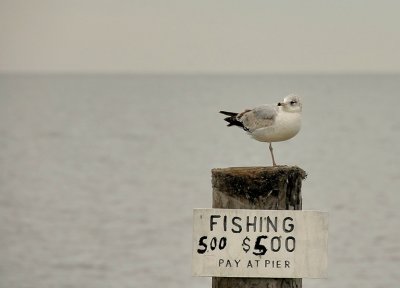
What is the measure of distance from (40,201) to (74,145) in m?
22.1

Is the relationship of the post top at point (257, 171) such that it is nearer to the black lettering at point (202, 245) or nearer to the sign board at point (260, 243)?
the sign board at point (260, 243)

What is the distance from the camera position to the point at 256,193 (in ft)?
15.2

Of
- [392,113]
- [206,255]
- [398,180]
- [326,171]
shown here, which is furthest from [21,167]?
[392,113]

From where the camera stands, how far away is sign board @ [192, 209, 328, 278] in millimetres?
4578

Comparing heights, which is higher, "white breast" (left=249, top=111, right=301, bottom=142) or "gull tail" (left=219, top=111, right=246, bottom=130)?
"gull tail" (left=219, top=111, right=246, bottom=130)

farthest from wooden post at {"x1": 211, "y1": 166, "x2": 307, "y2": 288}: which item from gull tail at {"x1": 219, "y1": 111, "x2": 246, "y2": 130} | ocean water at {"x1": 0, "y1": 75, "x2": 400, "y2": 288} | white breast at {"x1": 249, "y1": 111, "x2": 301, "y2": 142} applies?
ocean water at {"x1": 0, "y1": 75, "x2": 400, "y2": 288}

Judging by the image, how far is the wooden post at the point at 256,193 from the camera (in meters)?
4.62

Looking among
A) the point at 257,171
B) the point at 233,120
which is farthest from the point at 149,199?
the point at 257,171

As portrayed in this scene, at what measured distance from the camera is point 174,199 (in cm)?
2514

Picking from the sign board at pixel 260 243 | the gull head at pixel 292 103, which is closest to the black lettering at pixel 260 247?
the sign board at pixel 260 243

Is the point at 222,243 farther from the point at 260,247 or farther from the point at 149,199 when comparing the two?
the point at 149,199

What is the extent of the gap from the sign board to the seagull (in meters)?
0.76

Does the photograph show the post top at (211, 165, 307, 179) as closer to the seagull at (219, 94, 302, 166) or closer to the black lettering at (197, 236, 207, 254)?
the black lettering at (197, 236, 207, 254)

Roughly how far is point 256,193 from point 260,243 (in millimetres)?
197
